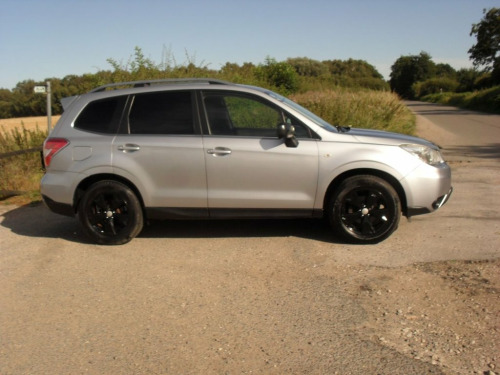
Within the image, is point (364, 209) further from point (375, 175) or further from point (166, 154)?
point (166, 154)

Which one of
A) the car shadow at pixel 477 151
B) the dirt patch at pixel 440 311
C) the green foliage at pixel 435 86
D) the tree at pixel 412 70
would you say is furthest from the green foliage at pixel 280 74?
the tree at pixel 412 70

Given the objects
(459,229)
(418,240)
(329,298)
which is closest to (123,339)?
(329,298)

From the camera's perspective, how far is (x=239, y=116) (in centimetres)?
630

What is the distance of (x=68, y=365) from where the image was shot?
3.58 meters

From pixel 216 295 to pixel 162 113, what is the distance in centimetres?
249

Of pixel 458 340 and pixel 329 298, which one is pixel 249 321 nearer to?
pixel 329 298

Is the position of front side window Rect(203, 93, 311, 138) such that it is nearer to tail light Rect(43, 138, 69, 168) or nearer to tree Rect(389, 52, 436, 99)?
tail light Rect(43, 138, 69, 168)

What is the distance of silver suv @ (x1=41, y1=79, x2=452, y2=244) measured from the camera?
5836 millimetres

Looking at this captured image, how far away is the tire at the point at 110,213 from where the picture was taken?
6094 millimetres

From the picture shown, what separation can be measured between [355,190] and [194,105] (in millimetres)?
2112

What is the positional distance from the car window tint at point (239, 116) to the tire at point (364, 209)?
3.57 ft

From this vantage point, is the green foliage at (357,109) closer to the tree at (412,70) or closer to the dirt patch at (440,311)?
the dirt patch at (440,311)

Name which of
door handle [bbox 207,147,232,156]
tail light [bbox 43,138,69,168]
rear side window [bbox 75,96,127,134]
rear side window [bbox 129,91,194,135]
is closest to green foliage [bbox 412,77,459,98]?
rear side window [bbox 129,91,194,135]

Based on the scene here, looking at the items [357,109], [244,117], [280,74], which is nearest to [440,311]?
[244,117]
